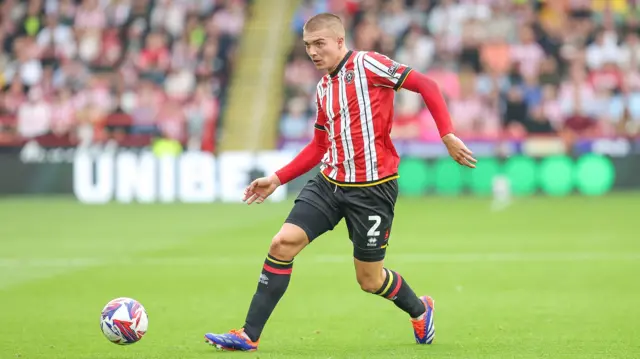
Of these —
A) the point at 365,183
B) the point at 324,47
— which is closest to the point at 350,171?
the point at 365,183

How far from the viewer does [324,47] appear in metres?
7.32

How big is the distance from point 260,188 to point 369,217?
2.78 feet

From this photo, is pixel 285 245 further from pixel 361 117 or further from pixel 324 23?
pixel 324 23

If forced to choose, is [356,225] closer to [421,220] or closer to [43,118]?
[421,220]

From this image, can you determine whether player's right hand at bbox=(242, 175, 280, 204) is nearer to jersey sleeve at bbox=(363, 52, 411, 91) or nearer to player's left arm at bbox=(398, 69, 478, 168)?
jersey sleeve at bbox=(363, 52, 411, 91)

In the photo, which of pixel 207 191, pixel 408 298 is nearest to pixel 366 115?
pixel 408 298

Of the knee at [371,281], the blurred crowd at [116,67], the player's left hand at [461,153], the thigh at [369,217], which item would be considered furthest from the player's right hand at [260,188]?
the blurred crowd at [116,67]

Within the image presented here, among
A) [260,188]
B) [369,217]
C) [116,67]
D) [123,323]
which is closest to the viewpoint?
[123,323]

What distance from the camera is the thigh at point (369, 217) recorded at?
7.41 metres

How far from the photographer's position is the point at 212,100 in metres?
26.4

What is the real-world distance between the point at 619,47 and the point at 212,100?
30.4 feet

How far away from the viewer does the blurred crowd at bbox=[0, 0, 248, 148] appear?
2530 cm

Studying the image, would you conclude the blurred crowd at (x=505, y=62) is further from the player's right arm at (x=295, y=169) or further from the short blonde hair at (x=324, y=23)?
the short blonde hair at (x=324, y=23)

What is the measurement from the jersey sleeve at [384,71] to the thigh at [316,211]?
0.77m
